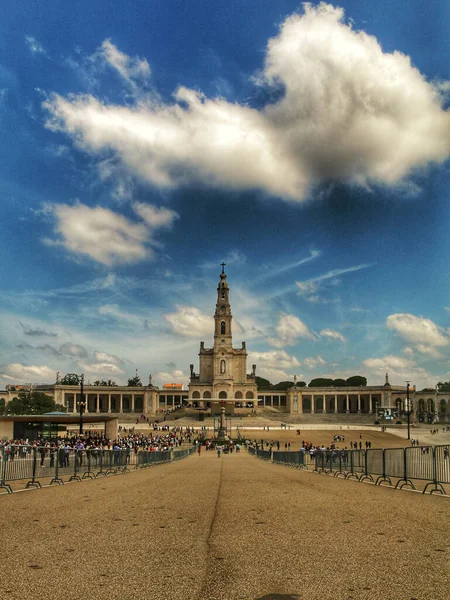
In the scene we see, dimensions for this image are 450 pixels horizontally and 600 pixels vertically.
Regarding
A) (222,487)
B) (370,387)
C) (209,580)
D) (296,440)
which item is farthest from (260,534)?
(370,387)

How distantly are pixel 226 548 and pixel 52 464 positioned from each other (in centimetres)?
1663

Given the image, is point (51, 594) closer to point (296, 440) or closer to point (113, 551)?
point (113, 551)

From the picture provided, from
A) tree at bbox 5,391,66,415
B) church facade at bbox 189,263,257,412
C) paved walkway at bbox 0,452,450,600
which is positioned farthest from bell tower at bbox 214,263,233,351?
paved walkway at bbox 0,452,450,600

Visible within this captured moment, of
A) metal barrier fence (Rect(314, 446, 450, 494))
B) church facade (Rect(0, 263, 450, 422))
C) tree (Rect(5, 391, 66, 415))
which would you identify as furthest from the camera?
church facade (Rect(0, 263, 450, 422))

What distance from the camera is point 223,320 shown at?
16675 cm

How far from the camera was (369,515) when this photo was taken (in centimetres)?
1208

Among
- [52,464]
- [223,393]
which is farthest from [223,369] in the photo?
[52,464]

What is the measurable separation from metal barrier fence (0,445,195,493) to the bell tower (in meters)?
133

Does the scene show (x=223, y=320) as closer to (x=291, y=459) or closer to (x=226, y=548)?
(x=291, y=459)

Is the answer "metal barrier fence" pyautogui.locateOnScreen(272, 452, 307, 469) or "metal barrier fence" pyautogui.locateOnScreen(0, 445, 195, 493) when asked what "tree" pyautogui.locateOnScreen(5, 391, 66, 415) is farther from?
"metal barrier fence" pyautogui.locateOnScreen(0, 445, 195, 493)

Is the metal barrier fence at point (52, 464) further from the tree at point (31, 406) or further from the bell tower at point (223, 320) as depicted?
the bell tower at point (223, 320)

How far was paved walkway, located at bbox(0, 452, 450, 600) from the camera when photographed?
664cm

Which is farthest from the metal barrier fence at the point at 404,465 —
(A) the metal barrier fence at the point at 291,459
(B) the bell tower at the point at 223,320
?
(B) the bell tower at the point at 223,320

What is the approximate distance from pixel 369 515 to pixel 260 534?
3303 mm
